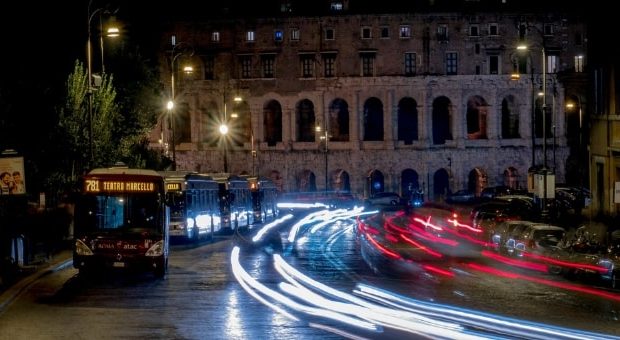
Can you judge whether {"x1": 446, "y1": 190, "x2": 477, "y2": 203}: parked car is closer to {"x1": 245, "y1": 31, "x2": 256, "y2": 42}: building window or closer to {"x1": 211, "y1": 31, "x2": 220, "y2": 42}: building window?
{"x1": 245, "y1": 31, "x2": 256, "y2": 42}: building window

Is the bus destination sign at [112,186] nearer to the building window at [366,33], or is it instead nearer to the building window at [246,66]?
the building window at [366,33]

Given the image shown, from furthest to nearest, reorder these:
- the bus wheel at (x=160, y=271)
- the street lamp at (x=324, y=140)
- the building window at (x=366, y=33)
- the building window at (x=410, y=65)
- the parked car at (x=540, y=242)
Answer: the building window at (x=366, y=33) → the building window at (x=410, y=65) → the street lamp at (x=324, y=140) → the parked car at (x=540, y=242) → the bus wheel at (x=160, y=271)

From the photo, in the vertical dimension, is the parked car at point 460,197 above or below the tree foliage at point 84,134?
below

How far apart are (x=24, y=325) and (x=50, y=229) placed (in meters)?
15.6

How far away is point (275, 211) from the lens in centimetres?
7469

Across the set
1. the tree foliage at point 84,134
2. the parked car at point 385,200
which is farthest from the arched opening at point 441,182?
the tree foliage at point 84,134

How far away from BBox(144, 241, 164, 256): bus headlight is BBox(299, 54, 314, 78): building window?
80395mm

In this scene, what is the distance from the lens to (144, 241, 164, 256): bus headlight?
29.1 meters

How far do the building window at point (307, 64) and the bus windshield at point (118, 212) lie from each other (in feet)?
262

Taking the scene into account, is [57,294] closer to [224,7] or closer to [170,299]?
[170,299]

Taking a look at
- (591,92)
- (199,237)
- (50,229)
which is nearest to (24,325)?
(50,229)

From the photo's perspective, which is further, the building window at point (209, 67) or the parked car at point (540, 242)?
the building window at point (209, 67)

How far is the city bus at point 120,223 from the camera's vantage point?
95.0 ft

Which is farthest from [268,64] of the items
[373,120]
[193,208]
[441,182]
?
[193,208]
